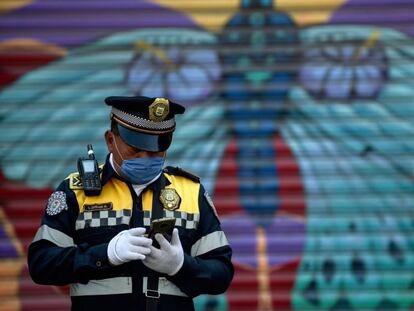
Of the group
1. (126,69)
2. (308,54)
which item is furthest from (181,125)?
(308,54)

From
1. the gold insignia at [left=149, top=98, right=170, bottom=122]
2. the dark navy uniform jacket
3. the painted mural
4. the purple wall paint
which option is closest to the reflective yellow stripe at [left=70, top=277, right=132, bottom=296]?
the dark navy uniform jacket

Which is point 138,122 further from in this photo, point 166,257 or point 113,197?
point 166,257

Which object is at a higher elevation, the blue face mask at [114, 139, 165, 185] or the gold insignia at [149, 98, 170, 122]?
the gold insignia at [149, 98, 170, 122]

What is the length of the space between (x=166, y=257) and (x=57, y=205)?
456mm

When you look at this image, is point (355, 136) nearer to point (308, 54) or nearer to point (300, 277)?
point (308, 54)

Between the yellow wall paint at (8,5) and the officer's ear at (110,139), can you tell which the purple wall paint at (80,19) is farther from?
the officer's ear at (110,139)

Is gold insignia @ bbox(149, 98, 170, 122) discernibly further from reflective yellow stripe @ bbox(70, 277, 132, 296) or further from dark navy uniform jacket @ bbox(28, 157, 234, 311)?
reflective yellow stripe @ bbox(70, 277, 132, 296)

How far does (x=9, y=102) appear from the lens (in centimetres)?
595

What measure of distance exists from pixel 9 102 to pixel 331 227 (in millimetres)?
Result: 2274

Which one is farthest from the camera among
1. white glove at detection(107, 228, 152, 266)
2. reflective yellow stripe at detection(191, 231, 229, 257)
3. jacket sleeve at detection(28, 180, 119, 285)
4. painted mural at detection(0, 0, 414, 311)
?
painted mural at detection(0, 0, 414, 311)

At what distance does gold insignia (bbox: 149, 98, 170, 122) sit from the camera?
10.7ft

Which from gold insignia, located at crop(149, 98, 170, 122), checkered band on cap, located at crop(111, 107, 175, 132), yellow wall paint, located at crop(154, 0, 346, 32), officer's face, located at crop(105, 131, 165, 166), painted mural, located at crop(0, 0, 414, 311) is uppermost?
yellow wall paint, located at crop(154, 0, 346, 32)

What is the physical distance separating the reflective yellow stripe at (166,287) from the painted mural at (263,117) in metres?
2.68

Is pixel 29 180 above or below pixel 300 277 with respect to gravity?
above
